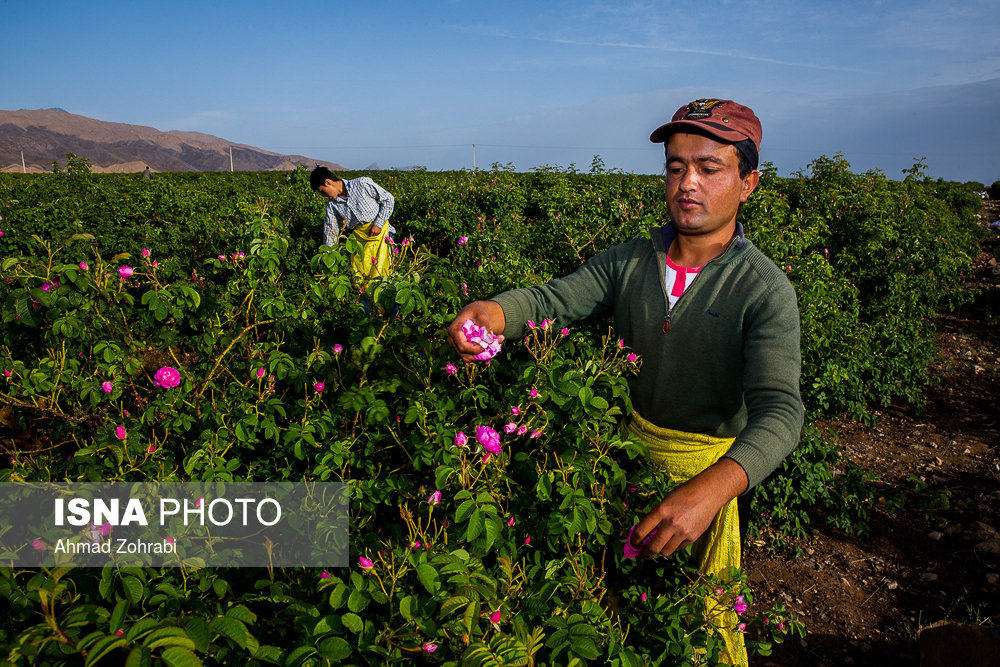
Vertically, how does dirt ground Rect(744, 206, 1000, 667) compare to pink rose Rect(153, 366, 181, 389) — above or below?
below

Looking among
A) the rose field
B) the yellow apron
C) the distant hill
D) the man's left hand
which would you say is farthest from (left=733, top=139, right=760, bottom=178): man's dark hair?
the distant hill

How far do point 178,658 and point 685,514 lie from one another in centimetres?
88

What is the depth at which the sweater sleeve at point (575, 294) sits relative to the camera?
67.8 inches

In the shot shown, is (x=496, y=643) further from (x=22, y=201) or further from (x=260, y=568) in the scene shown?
(x=22, y=201)

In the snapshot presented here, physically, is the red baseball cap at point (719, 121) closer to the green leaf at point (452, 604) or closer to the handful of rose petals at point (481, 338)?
the handful of rose petals at point (481, 338)

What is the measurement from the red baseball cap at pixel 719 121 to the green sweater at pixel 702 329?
0.29 meters

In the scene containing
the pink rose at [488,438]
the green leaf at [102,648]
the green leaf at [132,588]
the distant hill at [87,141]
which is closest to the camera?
the green leaf at [102,648]

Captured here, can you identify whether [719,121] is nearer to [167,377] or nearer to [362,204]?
[167,377]

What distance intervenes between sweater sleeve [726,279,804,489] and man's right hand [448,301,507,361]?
0.67 meters

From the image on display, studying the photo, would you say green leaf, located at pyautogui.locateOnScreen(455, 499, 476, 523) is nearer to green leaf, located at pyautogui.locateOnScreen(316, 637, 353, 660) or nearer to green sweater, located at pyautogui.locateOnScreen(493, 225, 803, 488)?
green leaf, located at pyautogui.locateOnScreen(316, 637, 353, 660)

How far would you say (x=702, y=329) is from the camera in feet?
5.41

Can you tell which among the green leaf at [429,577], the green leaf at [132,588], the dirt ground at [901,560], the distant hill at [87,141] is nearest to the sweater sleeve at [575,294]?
the green leaf at [429,577]

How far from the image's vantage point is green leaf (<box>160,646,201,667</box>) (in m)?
0.78

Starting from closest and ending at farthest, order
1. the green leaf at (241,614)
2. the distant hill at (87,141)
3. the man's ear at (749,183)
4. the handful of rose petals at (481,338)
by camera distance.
→ the green leaf at (241,614), the handful of rose petals at (481,338), the man's ear at (749,183), the distant hill at (87,141)
